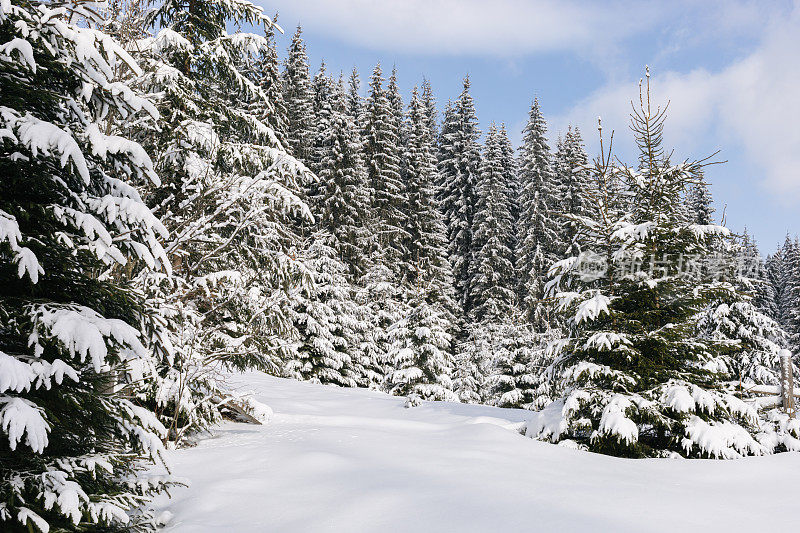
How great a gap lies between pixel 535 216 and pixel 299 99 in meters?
18.2

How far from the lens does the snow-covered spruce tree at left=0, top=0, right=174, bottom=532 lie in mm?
2924

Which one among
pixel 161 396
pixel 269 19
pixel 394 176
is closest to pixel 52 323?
pixel 161 396

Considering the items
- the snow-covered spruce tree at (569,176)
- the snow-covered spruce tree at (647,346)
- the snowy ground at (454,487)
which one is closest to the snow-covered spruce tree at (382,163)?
the snow-covered spruce tree at (569,176)

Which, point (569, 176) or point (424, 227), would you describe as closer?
point (424, 227)

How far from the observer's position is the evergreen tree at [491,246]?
33.3 m

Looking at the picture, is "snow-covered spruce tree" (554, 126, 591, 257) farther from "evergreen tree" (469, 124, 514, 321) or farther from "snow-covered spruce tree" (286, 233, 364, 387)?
"snow-covered spruce tree" (286, 233, 364, 387)

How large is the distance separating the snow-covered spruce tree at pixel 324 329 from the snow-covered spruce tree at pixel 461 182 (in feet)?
46.3

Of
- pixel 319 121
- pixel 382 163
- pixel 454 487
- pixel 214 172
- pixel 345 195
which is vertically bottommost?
pixel 454 487

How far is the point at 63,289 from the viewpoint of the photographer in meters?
3.56

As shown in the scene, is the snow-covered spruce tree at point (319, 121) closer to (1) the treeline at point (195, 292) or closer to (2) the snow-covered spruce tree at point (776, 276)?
(1) the treeline at point (195, 292)

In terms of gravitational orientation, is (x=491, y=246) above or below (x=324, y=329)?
above

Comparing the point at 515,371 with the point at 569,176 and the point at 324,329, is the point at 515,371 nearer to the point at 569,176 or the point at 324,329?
the point at 324,329

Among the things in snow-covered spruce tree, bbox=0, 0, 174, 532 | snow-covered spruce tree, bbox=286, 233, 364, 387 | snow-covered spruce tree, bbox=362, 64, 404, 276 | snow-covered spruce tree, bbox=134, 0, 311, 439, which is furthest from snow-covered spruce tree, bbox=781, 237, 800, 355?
snow-covered spruce tree, bbox=0, 0, 174, 532

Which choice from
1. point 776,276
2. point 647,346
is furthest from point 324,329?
point 776,276
